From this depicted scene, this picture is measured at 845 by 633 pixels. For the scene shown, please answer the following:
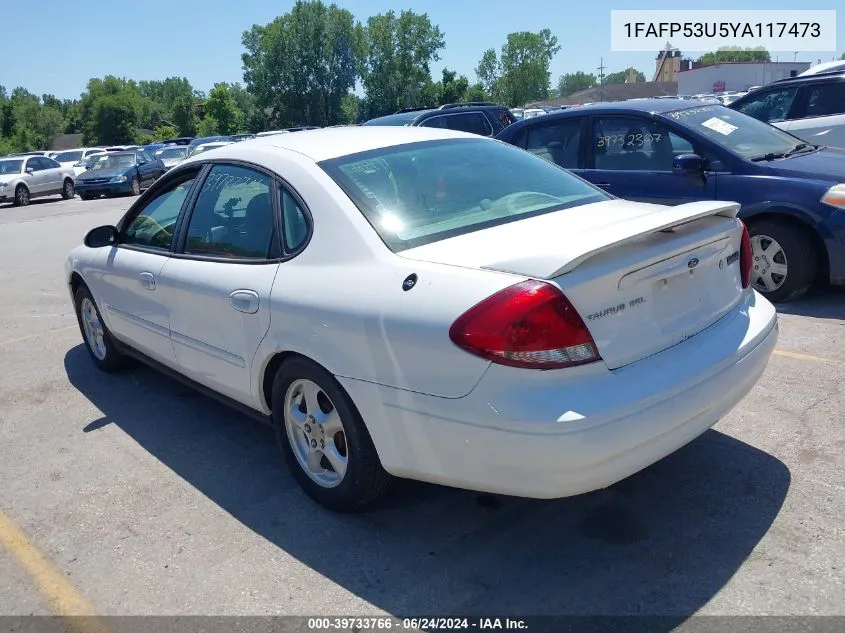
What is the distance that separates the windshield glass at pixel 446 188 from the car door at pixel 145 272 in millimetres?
1307

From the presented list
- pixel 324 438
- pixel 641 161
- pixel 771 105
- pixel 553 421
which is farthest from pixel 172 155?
pixel 553 421

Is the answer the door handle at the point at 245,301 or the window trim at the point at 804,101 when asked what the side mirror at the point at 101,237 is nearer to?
the door handle at the point at 245,301

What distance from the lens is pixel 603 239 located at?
2.74 meters

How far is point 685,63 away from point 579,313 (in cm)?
10356

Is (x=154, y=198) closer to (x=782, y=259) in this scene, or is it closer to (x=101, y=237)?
(x=101, y=237)

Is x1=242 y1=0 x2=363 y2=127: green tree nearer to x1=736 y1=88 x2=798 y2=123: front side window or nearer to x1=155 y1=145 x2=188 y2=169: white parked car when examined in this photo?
x1=155 y1=145 x2=188 y2=169: white parked car

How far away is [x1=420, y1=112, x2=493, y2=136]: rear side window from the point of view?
12.6 meters

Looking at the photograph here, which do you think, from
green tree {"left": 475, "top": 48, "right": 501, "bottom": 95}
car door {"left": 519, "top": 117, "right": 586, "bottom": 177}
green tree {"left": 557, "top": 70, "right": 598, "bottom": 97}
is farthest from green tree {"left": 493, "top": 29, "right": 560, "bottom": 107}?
car door {"left": 519, "top": 117, "right": 586, "bottom": 177}

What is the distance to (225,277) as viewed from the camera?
3680 millimetres

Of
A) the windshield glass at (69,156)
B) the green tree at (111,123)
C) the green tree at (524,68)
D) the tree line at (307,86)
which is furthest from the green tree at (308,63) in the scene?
the windshield glass at (69,156)

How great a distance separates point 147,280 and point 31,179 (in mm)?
22871

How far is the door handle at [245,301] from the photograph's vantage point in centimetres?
345

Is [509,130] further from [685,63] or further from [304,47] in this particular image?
[685,63]

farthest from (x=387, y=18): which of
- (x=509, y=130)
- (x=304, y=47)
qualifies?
(x=509, y=130)
